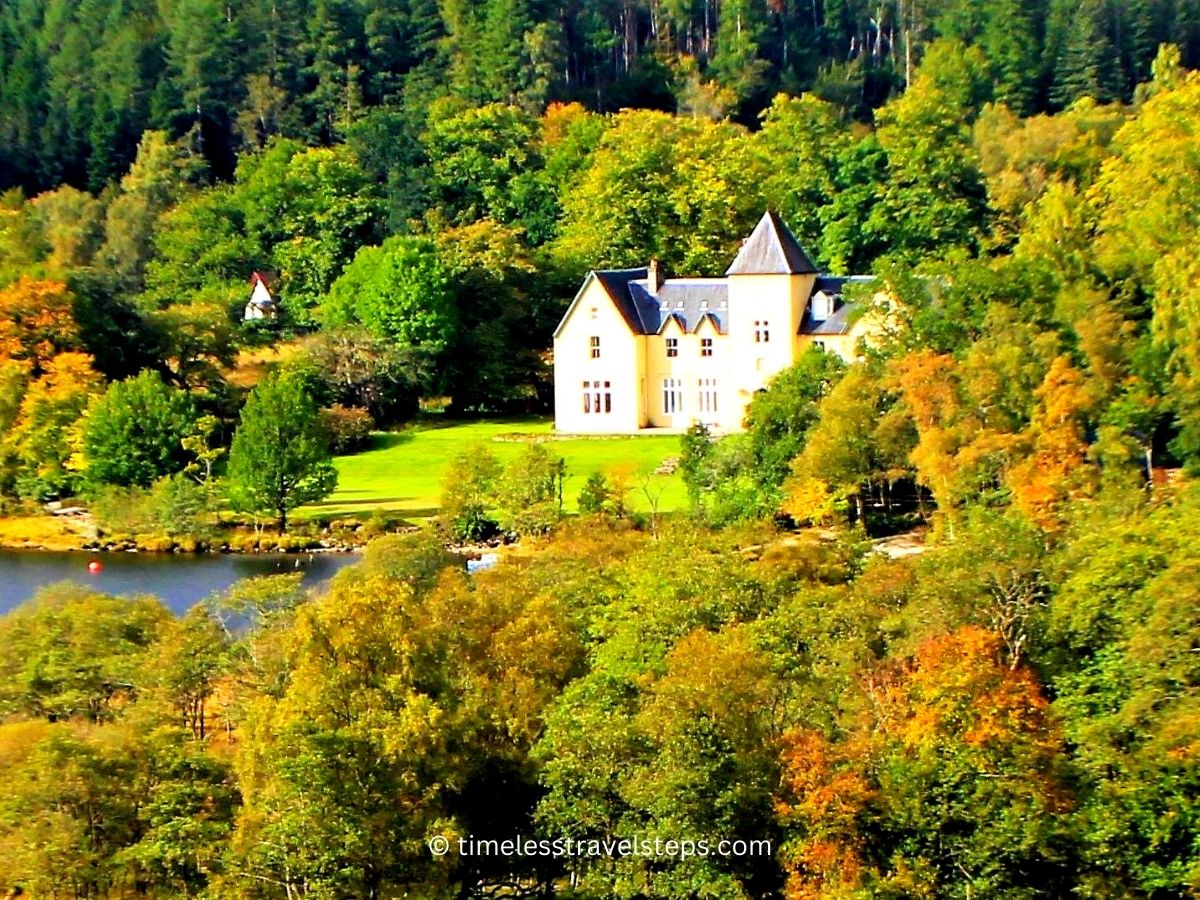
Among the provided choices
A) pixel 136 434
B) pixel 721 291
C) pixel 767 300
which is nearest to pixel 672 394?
pixel 721 291

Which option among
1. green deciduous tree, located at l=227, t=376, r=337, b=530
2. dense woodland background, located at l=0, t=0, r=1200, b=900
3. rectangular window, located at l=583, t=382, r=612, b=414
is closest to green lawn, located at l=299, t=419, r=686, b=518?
green deciduous tree, located at l=227, t=376, r=337, b=530

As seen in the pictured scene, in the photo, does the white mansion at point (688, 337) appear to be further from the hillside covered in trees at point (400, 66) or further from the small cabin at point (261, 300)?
the hillside covered in trees at point (400, 66)

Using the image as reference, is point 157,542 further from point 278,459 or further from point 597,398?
point 597,398

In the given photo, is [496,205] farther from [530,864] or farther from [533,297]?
[530,864]

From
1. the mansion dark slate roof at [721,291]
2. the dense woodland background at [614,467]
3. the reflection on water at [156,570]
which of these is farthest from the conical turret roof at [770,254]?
the reflection on water at [156,570]

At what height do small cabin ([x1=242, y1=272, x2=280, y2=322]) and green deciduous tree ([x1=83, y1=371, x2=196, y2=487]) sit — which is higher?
small cabin ([x1=242, y1=272, x2=280, y2=322])

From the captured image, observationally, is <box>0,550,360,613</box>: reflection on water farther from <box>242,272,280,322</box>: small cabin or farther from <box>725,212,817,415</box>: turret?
<box>242,272,280,322</box>: small cabin

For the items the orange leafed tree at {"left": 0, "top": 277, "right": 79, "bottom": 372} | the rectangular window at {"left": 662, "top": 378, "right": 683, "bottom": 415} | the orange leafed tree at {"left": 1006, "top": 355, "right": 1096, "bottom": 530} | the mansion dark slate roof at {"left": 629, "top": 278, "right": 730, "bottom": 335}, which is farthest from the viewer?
the rectangular window at {"left": 662, "top": 378, "right": 683, "bottom": 415}
